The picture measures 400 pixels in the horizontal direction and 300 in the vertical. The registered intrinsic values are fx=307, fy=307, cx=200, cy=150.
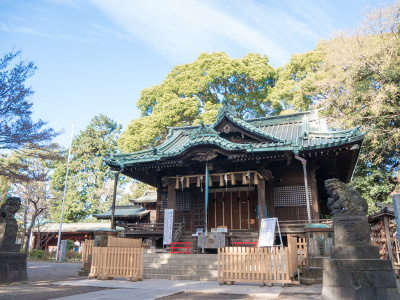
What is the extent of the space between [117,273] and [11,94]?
9.09m

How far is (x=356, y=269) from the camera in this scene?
575 cm

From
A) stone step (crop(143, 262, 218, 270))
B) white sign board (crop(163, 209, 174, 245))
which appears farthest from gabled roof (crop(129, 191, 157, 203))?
stone step (crop(143, 262, 218, 270))

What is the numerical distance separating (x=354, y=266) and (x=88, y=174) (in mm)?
38798

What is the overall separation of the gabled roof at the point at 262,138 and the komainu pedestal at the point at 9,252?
6188 millimetres

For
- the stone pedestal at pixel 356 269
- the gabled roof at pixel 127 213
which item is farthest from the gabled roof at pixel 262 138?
the stone pedestal at pixel 356 269

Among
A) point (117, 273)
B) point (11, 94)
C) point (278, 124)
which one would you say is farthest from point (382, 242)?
point (11, 94)

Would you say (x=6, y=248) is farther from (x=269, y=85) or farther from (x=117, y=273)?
(x=269, y=85)

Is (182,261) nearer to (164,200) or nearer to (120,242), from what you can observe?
(120,242)

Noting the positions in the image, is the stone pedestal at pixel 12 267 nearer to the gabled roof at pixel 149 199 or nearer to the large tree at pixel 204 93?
the gabled roof at pixel 149 199

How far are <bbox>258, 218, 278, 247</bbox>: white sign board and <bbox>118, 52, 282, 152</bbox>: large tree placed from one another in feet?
59.3

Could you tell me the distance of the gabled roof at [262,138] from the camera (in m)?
13.2

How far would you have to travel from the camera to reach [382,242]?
12516 mm

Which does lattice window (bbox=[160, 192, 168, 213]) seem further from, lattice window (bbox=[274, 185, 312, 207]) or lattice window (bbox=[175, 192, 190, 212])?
lattice window (bbox=[274, 185, 312, 207])

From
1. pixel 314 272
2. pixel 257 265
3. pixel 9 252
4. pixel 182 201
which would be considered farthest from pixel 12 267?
pixel 182 201
